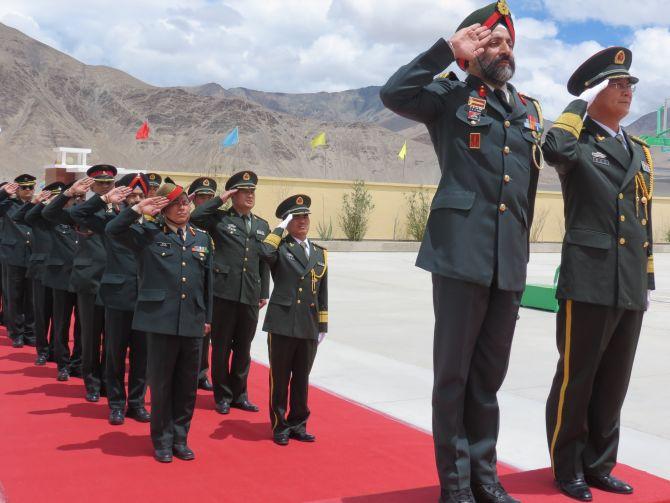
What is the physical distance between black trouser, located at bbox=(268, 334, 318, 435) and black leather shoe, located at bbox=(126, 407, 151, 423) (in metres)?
0.99

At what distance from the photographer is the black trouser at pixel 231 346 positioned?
6.14 meters

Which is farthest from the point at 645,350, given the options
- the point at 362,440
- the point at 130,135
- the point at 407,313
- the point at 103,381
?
the point at 130,135

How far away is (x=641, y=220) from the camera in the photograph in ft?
12.0

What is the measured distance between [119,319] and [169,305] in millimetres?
1088

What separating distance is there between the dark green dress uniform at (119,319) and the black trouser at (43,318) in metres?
1.98

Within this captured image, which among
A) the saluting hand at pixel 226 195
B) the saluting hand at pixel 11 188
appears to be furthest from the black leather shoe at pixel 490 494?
the saluting hand at pixel 11 188

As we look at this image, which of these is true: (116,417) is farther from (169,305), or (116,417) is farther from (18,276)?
(18,276)

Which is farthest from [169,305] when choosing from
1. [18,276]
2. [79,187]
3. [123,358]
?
[18,276]

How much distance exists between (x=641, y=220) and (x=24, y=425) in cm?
395

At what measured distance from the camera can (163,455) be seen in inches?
189

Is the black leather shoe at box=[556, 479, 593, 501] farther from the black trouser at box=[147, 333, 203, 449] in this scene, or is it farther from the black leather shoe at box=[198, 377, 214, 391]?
the black leather shoe at box=[198, 377, 214, 391]

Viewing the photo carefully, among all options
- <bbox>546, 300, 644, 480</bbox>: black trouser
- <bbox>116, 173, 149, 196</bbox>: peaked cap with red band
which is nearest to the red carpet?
<bbox>546, 300, 644, 480</bbox>: black trouser

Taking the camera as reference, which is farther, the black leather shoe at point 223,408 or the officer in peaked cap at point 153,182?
the officer in peaked cap at point 153,182

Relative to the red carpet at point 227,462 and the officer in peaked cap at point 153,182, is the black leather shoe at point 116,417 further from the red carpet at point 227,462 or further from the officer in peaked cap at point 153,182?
the officer in peaked cap at point 153,182
